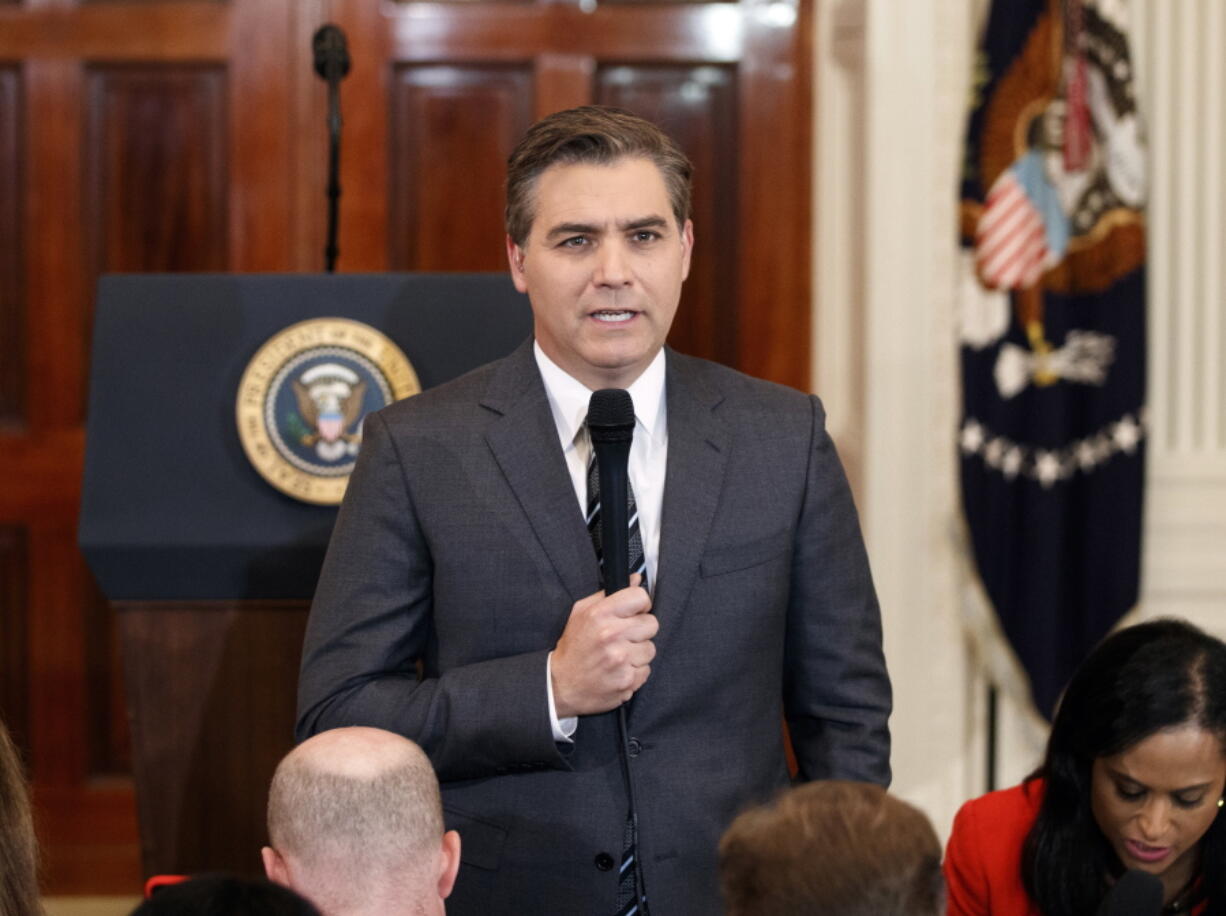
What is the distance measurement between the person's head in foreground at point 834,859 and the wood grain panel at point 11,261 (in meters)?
2.83

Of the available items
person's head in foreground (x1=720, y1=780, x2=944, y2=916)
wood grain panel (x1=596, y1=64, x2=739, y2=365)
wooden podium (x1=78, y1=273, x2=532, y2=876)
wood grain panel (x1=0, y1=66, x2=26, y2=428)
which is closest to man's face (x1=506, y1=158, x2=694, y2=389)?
wooden podium (x1=78, y1=273, x2=532, y2=876)

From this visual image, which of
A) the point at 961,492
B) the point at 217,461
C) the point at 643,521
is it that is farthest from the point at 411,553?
the point at 961,492

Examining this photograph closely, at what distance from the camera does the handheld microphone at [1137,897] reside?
4.42 feet

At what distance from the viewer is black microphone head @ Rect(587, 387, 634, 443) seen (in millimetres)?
1574

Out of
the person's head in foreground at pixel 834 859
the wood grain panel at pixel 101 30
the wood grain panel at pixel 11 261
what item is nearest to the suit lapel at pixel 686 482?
the person's head in foreground at pixel 834 859

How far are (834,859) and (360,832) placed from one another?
0.46 metres

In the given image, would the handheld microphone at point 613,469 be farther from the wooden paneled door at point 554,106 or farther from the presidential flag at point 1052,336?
the wooden paneled door at point 554,106

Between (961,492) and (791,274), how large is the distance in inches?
28.1

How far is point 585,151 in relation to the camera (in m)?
1.73

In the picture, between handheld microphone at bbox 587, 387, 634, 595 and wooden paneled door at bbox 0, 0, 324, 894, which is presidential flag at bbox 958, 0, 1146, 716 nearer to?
wooden paneled door at bbox 0, 0, 324, 894

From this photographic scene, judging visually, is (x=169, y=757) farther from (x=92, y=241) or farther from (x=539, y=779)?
(x=92, y=241)

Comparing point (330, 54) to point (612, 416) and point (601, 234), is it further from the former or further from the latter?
point (612, 416)

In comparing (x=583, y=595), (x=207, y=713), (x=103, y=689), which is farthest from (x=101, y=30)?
(x=583, y=595)

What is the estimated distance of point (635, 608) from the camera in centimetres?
155
